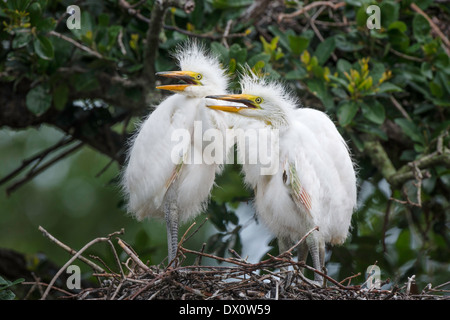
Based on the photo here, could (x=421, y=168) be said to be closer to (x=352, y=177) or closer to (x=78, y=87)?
(x=352, y=177)

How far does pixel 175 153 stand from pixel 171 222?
0.32 meters

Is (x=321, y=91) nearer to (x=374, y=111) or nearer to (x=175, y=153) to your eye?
(x=374, y=111)

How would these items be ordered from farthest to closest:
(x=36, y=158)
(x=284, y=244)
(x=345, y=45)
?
(x=36, y=158) < (x=345, y=45) < (x=284, y=244)

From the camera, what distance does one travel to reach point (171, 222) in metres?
3.01

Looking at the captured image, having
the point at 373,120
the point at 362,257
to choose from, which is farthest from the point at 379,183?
the point at 373,120

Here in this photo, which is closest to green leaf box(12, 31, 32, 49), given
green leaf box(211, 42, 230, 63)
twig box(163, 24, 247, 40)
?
twig box(163, 24, 247, 40)

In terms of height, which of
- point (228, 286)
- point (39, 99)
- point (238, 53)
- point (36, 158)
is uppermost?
point (238, 53)

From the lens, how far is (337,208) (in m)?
3.03

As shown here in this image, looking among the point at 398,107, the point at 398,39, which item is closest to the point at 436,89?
the point at 398,107

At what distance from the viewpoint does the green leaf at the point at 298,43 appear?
3652 mm

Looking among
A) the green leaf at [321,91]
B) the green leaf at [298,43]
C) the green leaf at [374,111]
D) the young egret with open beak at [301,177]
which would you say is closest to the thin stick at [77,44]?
the young egret with open beak at [301,177]

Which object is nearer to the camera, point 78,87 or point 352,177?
point 352,177
